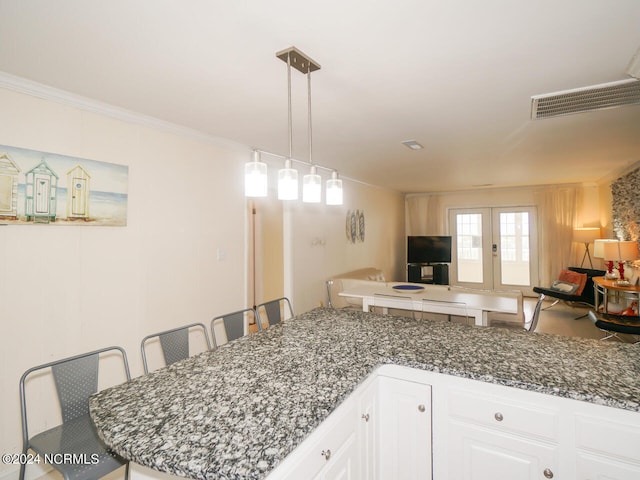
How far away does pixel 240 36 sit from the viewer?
1.63m

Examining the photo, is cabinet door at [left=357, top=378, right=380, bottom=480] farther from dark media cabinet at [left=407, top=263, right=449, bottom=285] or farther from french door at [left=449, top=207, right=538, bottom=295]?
french door at [left=449, top=207, right=538, bottom=295]

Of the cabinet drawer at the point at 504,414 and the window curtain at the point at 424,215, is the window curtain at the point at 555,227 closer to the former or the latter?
the window curtain at the point at 424,215

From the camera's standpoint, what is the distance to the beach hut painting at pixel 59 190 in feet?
6.61

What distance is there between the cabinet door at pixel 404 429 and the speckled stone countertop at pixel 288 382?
130mm

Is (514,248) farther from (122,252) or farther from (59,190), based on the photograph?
(59,190)

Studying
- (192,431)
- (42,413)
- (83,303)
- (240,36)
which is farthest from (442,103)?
(42,413)

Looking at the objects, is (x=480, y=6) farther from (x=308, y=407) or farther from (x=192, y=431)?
(x=192, y=431)

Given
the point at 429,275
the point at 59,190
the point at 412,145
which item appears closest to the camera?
the point at 59,190

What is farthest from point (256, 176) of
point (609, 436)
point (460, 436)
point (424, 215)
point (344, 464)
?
point (424, 215)

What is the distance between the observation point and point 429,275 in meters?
7.64

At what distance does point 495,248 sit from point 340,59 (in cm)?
695

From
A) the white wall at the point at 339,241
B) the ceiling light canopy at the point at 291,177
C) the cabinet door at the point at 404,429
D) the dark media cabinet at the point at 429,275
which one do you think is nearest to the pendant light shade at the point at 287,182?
the ceiling light canopy at the point at 291,177

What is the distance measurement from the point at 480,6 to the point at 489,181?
542 centimetres

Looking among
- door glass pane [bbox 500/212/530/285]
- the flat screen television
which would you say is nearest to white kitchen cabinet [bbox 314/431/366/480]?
the flat screen television
